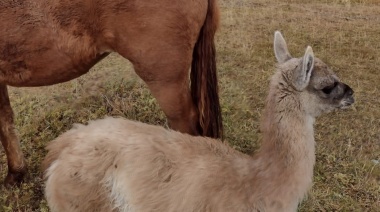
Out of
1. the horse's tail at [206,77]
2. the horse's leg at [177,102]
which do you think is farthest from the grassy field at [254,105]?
the horse's leg at [177,102]

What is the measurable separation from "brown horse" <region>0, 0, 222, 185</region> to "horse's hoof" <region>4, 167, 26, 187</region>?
0.88 meters

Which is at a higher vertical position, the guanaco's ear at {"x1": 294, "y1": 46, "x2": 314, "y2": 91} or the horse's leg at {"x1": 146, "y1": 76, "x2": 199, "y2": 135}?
the guanaco's ear at {"x1": 294, "y1": 46, "x2": 314, "y2": 91}

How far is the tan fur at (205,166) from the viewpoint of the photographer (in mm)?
2912

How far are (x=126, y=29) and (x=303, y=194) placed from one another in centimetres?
177

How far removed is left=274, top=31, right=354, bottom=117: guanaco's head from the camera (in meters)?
2.87

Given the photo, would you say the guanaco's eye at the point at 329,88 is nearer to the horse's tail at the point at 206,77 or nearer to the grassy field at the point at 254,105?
the horse's tail at the point at 206,77

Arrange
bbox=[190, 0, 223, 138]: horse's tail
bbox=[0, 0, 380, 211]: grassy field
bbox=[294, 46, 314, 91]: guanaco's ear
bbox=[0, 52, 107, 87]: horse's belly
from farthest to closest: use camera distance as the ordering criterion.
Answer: bbox=[0, 0, 380, 211]: grassy field, bbox=[190, 0, 223, 138]: horse's tail, bbox=[0, 52, 107, 87]: horse's belly, bbox=[294, 46, 314, 91]: guanaco's ear

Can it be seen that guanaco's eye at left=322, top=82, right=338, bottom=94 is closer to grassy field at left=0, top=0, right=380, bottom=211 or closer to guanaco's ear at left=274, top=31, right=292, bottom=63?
guanaco's ear at left=274, top=31, right=292, bottom=63

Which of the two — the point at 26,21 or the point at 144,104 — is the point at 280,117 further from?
the point at 144,104

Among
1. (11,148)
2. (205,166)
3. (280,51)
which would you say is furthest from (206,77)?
(11,148)

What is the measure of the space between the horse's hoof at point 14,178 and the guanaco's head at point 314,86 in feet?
8.60

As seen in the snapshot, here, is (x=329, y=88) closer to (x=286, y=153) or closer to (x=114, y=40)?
(x=286, y=153)

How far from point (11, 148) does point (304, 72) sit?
9.28ft

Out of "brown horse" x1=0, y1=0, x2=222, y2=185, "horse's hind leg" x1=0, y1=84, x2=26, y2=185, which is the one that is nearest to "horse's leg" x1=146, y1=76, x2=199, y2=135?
"brown horse" x1=0, y1=0, x2=222, y2=185
